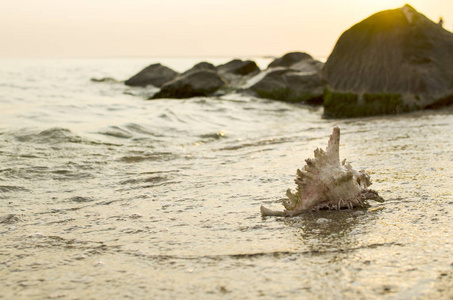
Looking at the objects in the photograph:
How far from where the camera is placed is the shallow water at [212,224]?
2.23 metres

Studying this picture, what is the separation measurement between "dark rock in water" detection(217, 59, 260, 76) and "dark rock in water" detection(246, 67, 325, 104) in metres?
5.47

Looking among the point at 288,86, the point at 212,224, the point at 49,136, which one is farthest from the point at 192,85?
the point at 212,224

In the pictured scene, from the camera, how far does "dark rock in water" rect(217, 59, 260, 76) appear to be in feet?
72.6

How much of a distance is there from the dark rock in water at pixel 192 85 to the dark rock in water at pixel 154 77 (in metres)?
4.55

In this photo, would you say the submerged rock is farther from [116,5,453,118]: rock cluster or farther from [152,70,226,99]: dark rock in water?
[116,5,453,118]: rock cluster

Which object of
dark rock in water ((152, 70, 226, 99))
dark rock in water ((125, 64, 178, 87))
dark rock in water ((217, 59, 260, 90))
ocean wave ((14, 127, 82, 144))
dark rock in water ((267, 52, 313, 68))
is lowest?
ocean wave ((14, 127, 82, 144))

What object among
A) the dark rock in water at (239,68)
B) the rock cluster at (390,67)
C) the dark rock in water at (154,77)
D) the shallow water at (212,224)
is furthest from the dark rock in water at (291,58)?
the shallow water at (212,224)

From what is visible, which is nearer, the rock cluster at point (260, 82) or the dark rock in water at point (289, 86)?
the dark rock in water at point (289, 86)

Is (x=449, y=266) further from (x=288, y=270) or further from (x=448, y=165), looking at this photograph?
(x=448, y=165)

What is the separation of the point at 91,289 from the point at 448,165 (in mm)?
3583

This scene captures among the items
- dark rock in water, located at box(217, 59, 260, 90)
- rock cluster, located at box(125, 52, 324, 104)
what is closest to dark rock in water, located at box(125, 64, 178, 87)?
rock cluster, located at box(125, 52, 324, 104)

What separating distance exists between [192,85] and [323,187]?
14.8 metres

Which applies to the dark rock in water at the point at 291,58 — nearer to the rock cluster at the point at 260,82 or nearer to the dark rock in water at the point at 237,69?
the rock cluster at the point at 260,82

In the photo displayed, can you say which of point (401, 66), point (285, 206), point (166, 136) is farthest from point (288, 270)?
point (401, 66)
